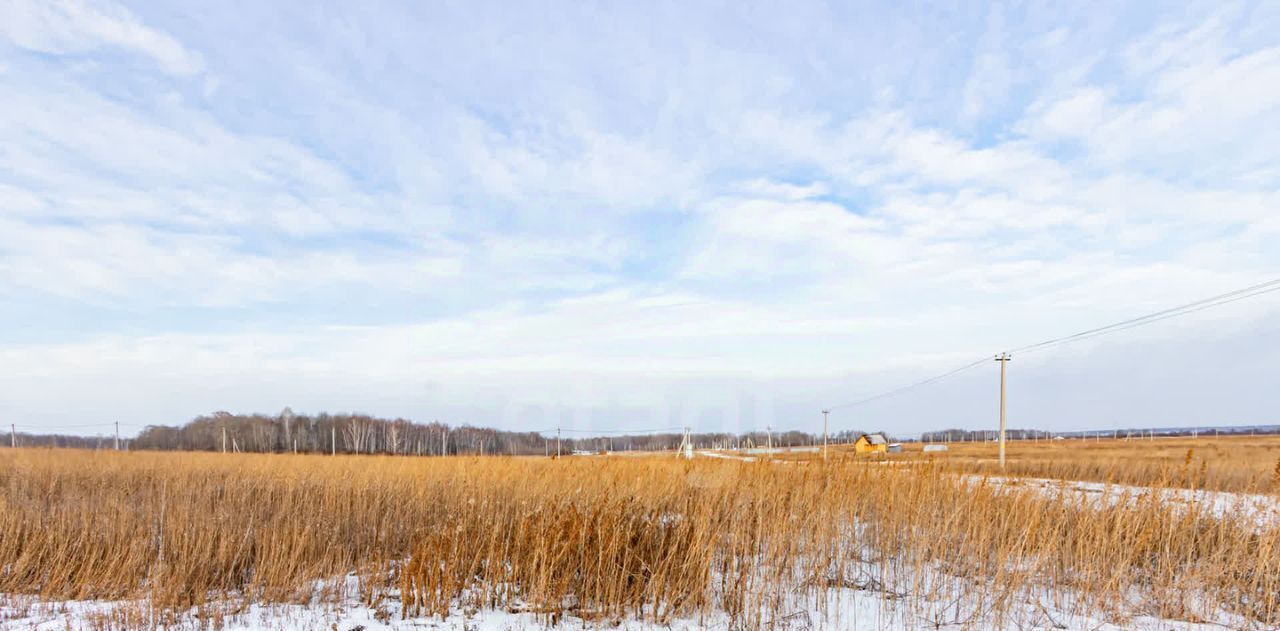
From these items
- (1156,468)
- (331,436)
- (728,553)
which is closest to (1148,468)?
(1156,468)

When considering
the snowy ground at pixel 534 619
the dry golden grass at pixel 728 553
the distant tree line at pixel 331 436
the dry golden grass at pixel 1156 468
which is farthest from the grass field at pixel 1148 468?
the distant tree line at pixel 331 436

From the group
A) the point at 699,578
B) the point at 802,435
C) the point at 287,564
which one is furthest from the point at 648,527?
the point at 802,435

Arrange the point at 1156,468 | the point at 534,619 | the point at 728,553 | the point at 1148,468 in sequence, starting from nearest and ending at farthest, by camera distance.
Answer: the point at 534,619 < the point at 728,553 < the point at 1156,468 < the point at 1148,468

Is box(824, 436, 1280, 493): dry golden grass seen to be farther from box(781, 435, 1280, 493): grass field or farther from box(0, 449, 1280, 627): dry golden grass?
box(0, 449, 1280, 627): dry golden grass

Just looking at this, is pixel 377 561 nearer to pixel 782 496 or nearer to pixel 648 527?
pixel 648 527

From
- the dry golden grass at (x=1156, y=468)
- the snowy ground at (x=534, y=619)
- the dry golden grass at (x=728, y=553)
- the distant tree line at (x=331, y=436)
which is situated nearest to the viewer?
the snowy ground at (x=534, y=619)

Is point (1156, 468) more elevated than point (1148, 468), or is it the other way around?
point (1156, 468)

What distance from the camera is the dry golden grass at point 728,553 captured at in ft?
16.4

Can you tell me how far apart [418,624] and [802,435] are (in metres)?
119

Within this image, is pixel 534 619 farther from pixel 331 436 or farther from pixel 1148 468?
pixel 331 436

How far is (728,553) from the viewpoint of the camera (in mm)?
5484

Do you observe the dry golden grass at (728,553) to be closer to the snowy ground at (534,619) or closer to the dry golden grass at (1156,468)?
the snowy ground at (534,619)

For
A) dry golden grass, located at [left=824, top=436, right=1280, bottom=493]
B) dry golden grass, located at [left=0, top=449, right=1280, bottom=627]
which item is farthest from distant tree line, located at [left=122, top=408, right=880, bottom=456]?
dry golden grass, located at [left=0, top=449, right=1280, bottom=627]

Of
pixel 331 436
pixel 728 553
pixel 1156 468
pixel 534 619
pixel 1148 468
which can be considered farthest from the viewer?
pixel 331 436
